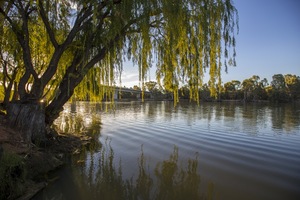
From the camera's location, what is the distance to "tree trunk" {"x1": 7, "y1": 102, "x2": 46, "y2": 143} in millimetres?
6393

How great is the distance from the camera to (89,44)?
22.9ft

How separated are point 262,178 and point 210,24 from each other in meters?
4.73

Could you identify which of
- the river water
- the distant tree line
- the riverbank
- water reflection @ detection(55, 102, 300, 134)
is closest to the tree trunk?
the riverbank

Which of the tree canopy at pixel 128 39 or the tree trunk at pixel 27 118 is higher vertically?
the tree canopy at pixel 128 39

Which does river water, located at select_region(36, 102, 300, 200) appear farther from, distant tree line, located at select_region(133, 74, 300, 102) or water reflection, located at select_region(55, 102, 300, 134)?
distant tree line, located at select_region(133, 74, 300, 102)

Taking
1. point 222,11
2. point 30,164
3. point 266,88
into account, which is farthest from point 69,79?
point 266,88

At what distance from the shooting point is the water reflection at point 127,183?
4457mm

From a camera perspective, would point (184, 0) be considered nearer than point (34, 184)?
No

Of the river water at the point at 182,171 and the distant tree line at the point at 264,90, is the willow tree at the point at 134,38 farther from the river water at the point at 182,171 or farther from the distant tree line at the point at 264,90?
the distant tree line at the point at 264,90

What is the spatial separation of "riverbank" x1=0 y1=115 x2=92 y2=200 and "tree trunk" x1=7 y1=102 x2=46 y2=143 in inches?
8.6

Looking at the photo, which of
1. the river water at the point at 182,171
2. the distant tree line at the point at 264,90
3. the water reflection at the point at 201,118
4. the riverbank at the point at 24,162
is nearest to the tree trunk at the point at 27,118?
the riverbank at the point at 24,162

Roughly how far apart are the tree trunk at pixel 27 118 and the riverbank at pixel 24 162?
0.71 ft

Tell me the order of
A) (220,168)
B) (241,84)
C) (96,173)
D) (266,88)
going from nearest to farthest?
(96,173) → (220,168) → (266,88) → (241,84)

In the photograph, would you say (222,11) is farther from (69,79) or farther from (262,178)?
(69,79)
